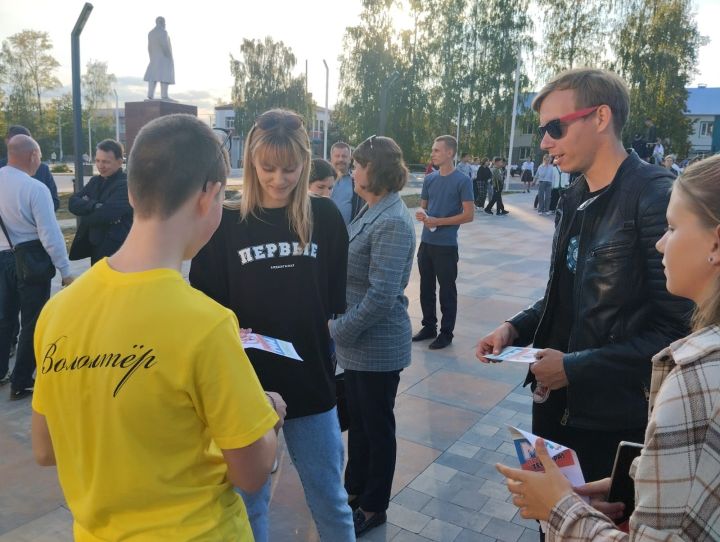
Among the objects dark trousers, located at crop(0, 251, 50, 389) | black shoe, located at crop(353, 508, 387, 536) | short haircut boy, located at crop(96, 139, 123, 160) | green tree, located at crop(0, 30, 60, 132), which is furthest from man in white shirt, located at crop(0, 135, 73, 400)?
green tree, located at crop(0, 30, 60, 132)

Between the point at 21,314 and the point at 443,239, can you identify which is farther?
the point at 443,239

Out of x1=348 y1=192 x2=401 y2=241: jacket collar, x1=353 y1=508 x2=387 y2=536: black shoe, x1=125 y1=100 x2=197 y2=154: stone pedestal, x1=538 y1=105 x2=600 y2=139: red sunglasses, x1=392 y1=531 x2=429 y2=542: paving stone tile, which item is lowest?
x1=392 y1=531 x2=429 y2=542: paving stone tile

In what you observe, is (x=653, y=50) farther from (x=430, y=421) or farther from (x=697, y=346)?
(x=697, y=346)

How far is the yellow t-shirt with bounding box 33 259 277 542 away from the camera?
114 centimetres

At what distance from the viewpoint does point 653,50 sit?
3762 centimetres

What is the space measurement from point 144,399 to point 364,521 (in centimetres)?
212

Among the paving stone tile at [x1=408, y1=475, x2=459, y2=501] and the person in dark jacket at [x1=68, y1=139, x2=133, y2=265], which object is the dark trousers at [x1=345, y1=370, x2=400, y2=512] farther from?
the person in dark jacket at [x1=68, y1=139, x2=133, y2=265]

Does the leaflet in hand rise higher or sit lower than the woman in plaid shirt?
lower

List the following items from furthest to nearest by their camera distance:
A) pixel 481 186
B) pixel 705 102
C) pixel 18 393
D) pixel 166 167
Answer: pixel 705 102 < pixel 481 186 < pixel 18 393 < pixel 166 167

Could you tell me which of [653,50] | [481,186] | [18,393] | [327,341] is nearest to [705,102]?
[653,50]

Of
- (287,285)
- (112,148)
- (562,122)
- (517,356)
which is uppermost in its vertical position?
(562,122)

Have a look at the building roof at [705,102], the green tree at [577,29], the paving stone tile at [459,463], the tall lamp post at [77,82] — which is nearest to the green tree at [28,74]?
the green tree at [577,29]

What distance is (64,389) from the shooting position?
1.20m

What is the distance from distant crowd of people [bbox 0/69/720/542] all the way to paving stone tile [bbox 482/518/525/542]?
55 cm
